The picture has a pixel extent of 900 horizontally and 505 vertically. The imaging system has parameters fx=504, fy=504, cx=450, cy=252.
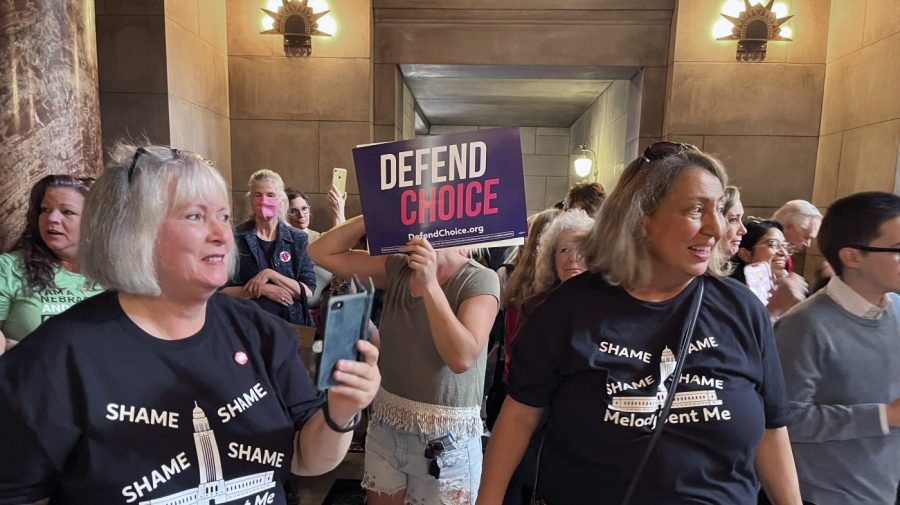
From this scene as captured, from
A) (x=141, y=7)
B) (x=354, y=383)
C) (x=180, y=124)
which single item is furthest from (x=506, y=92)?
(x=354, y=383)

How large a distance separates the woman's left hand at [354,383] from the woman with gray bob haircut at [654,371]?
1.75 feet

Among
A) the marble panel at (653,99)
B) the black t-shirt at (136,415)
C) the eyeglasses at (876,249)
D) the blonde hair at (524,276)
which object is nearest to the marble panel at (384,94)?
the marble panel at (653,99)

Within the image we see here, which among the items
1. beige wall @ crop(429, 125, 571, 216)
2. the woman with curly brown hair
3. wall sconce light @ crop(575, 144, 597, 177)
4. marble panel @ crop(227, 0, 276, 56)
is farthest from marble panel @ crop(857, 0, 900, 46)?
beige wall @ crop(429, 125, 571, 216)

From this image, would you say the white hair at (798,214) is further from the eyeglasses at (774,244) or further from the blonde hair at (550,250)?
the blonde hair at (550,250)

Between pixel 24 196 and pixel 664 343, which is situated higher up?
pixel 24 196

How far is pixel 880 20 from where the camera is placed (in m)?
4.95

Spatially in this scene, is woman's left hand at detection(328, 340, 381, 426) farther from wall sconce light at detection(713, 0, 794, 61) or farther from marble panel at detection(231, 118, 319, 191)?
wall sconce light at detection(713, 0, 794, 61)

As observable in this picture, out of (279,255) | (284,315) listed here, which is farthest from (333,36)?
(284,315)

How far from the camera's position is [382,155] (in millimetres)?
1740

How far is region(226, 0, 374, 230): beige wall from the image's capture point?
5.96m

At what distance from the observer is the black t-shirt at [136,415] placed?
37.1 inches

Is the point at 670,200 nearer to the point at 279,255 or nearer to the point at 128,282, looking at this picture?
the point at 128,282

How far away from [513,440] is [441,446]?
43 centimetres

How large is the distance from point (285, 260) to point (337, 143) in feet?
9.66
